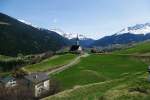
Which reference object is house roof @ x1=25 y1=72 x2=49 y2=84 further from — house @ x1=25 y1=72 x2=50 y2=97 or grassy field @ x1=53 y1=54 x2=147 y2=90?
grassy field @ x1=53 y1=54 x2=147 y2=90

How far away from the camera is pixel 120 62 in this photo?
141250mm

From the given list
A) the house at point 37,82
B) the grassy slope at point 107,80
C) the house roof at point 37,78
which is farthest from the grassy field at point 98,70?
the house at point 37,82

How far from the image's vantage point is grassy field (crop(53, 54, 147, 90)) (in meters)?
104

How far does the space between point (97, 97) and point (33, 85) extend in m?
75.5

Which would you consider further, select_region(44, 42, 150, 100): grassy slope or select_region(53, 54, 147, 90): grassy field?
select_region(53, 54, 147, 90): grassy field

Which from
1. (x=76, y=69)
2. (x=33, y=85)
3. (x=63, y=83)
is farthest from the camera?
(x=76, y=69)

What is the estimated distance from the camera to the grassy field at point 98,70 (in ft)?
340

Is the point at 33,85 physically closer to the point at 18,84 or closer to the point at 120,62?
the point at 18,84

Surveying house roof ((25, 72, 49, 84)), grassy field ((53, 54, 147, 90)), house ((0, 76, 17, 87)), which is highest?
grassy field ((53, 54, 147, 90))

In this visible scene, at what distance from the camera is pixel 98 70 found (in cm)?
12388

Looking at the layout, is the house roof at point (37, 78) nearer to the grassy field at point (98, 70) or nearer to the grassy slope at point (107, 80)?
the grassy field at point (98, 70)

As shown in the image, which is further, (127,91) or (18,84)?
(18,84)

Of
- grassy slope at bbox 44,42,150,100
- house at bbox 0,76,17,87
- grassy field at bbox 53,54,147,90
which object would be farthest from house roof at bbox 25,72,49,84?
house at bbox 0,76,17,87

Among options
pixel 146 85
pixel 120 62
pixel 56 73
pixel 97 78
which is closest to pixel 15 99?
pixel 97 78
